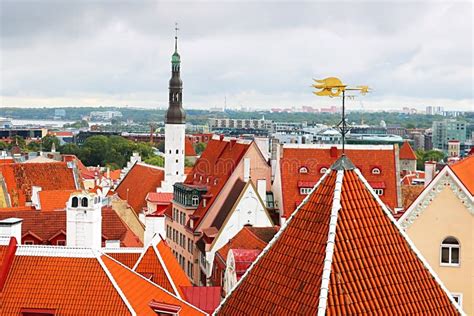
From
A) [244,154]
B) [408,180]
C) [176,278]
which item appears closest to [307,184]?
[244,154]

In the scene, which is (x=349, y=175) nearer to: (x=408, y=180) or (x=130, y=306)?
(x=130, y=306)

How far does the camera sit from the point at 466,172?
86.5 ft

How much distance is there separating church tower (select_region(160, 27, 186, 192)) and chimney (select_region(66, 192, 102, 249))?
199 ft

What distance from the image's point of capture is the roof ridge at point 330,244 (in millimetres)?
12670

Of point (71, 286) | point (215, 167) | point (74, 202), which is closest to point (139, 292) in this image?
point (71, 286)

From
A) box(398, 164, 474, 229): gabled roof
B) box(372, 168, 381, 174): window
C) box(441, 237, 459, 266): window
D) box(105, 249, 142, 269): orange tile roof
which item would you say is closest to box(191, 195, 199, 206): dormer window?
box(372, 168, 381, 174): window

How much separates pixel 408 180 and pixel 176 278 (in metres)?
71.8

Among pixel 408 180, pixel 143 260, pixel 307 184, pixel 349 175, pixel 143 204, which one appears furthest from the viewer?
pixel 408 180

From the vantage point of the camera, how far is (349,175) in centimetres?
1440

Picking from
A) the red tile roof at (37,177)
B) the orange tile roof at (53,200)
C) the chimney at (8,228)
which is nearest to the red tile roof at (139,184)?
the red tile roof at (37,177)

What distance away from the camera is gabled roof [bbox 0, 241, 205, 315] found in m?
23.3

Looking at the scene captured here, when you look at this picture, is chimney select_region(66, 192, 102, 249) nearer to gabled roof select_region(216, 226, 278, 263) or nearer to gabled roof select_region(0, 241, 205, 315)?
gabled roof select_region(0, 241, 205, 315)

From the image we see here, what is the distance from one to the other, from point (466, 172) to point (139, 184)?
69.3 metres

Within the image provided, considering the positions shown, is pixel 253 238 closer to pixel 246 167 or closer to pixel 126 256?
pixel 126 256
